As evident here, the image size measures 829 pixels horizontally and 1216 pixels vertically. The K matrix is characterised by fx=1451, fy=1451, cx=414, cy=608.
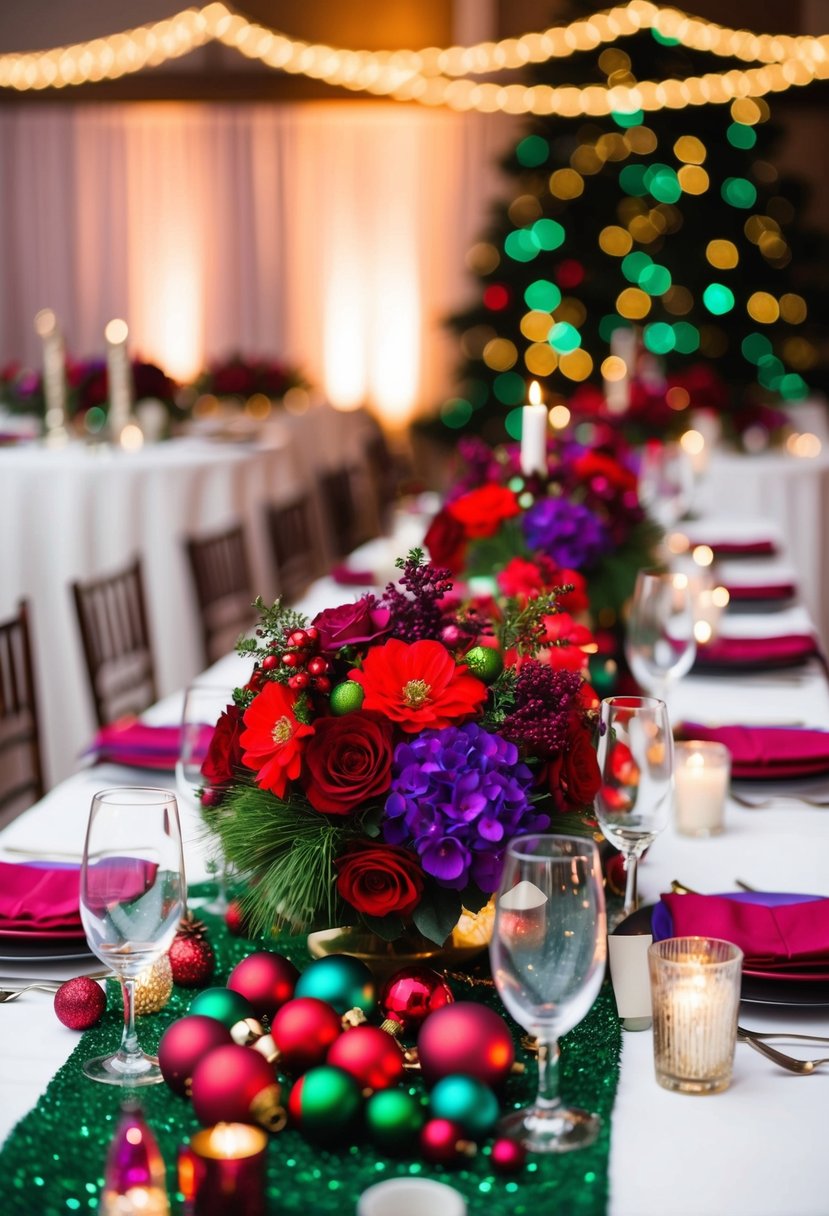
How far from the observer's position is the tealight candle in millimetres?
886

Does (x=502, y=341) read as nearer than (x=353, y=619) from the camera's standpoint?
No

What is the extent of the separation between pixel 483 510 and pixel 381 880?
116 centimetres

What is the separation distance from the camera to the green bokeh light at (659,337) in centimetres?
824

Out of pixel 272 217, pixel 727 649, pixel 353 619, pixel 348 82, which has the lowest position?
pixel 727 649

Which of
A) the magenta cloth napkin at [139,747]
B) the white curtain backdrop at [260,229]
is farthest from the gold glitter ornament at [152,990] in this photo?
the white curtain backdrop at [260,229]

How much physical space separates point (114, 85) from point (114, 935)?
9519 millimetres

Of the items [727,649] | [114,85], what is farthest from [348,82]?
[727,649]

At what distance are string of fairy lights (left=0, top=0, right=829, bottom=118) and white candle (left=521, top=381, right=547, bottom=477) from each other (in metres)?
5.70

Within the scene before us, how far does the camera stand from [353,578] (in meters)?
3.32

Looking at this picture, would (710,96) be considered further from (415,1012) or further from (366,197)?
(415,1012)

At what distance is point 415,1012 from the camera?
3.84ft

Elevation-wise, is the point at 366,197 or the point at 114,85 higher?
the point at 114,85

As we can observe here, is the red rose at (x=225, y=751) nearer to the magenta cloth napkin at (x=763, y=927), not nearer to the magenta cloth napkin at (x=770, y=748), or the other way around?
the magenta cloth napkin at (x=763, y=927)

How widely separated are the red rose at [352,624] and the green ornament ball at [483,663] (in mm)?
85
